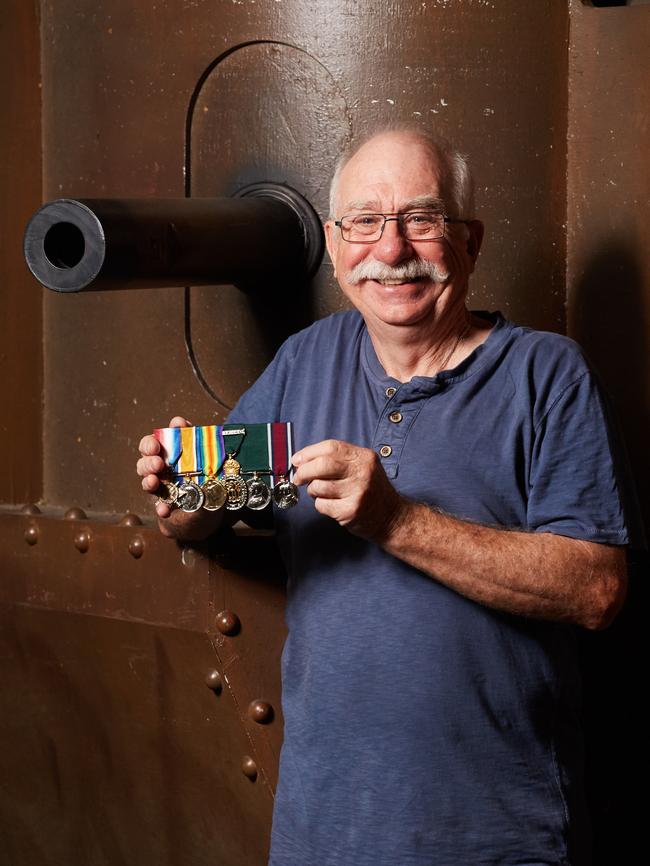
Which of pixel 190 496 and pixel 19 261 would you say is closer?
pixel 190 496

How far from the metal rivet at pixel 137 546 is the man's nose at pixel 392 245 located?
580mm

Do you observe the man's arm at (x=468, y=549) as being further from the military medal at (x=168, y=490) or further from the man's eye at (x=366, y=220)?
the man's eye at (x=366, y=220)

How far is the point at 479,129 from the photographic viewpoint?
6.04 feet

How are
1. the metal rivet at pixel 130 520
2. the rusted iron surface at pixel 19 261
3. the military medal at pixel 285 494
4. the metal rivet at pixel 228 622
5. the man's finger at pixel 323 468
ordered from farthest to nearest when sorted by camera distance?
the rusted iron surface at pixel 19 261, the metal rivet at pixel 130 520, the metal rivet at pixel 228 622, the military medal at pixel 285 494, the man's finger at pixel 323 468

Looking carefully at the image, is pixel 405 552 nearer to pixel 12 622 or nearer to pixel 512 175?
pixel 512 175

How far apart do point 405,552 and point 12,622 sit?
3.01 feet

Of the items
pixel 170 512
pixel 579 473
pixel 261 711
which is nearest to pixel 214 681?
pixel 261 711

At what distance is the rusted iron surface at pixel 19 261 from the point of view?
7.02 feet

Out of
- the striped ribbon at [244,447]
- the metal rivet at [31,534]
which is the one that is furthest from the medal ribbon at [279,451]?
the metal rivet at [31,534]

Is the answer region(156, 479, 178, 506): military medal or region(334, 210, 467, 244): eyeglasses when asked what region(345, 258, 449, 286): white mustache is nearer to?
region(334, 210, 467, 244): eyeglasses

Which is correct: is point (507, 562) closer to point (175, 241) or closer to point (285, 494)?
point (285, 494)

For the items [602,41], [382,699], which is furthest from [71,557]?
[602,41]

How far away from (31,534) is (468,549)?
0.86 metres

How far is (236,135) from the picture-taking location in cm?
197
